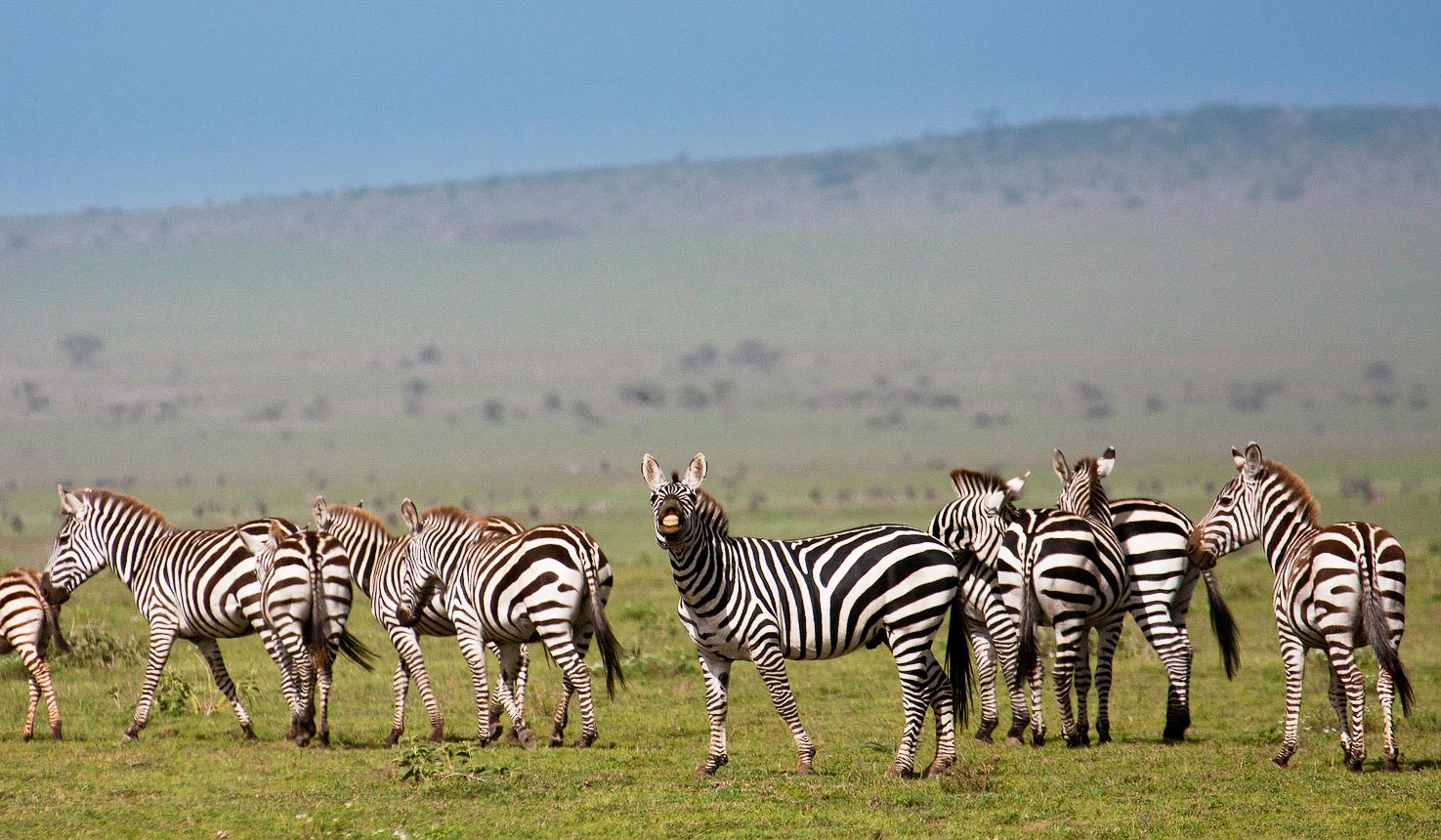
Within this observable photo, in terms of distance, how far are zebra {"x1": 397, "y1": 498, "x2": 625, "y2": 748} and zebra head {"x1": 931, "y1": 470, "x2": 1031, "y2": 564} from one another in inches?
103

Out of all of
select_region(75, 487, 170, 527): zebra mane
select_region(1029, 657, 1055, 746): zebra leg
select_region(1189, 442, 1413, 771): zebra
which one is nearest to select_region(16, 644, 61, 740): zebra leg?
select_region(75, 487, 170, 527): zebra mane

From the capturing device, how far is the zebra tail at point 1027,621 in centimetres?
1176

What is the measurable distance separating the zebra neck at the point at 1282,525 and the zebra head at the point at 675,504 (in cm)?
432

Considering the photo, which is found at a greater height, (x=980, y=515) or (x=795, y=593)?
(x=980, y=515)

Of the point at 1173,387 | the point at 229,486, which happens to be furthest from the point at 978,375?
the point at 229,486

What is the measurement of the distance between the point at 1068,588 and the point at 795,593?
238 cm

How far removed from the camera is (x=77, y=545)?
13.6m

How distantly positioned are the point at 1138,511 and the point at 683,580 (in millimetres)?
3967

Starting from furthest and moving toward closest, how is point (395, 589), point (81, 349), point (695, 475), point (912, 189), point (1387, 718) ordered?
1. point (912, 189)
2. point (81, 349)
3. point (395, 589)
4. point (1387, 718)
5. point (695, 475)

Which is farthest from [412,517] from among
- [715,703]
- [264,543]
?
[715,703]

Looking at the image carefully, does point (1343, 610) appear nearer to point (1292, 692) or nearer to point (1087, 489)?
point (1292, 692)

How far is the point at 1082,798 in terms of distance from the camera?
10039 millimetres

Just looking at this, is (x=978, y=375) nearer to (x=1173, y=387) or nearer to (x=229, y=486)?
(x=1173, y=387)

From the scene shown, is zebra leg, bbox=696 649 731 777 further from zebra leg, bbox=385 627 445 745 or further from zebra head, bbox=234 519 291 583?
zebra head, bbox=234 519 291 583
